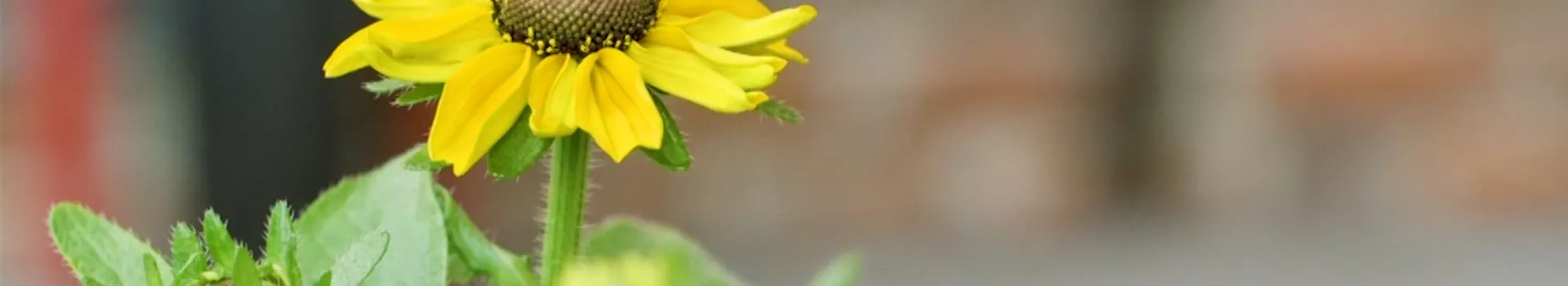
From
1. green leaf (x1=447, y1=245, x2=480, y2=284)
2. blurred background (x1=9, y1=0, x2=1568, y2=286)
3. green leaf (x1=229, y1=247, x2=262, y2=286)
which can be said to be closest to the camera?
green leaf (x1=229, y1=247, x2=262, y2=286)

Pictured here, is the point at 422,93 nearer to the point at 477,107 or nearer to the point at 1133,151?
the point at 477,107

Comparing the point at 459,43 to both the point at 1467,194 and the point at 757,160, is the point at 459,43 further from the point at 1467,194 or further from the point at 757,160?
the point at 1467,194

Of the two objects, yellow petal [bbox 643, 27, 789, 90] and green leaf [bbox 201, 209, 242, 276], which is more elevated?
yellow petal [bbox 643, 27, 789, 90]

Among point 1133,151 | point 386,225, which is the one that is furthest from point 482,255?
point 1133,151

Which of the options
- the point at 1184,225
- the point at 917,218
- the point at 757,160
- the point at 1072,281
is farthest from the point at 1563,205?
the point at 757,160

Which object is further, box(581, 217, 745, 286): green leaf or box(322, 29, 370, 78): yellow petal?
box(581, 217, 745, 286): green leaf

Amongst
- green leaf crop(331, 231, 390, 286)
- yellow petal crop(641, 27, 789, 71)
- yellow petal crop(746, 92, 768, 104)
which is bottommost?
green leaf crop(331, 231, 390, 286)

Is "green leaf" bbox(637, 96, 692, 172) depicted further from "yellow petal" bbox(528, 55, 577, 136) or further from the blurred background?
the blurred background

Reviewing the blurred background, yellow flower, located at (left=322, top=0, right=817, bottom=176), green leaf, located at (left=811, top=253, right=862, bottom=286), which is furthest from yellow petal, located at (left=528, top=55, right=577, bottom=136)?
the blurred background
